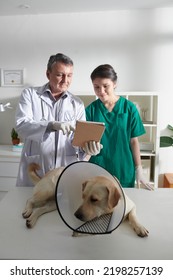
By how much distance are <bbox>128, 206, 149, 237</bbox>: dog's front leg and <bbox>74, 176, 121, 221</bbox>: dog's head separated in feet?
0.38

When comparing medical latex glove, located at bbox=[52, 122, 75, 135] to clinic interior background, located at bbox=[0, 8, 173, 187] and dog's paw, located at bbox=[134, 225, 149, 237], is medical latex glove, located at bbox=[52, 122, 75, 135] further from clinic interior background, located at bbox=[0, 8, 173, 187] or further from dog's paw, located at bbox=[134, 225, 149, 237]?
clinic interior background, located at bbox=[0, 8, 173, 187]

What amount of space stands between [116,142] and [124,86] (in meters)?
1.50

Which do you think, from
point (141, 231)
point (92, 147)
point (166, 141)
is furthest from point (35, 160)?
point (166, 141)

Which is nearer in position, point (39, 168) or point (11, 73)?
point (39, 168)

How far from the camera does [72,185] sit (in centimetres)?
92

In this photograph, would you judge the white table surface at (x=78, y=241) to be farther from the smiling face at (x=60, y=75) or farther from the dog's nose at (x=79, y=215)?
the smiling face at (x=60, y=75)

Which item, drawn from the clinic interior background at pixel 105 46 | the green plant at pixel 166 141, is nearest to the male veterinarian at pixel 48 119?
the clinic interior background at pixel 105 46

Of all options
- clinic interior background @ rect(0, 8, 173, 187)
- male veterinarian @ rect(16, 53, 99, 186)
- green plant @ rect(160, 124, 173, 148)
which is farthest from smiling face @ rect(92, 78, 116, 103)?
green plant @ rect(160, 124, 173, 148)

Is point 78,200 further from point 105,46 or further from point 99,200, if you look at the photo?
point 105,46

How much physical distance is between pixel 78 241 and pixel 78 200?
0.15 metres

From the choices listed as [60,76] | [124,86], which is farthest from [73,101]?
[124,86]

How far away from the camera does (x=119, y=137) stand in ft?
5.26

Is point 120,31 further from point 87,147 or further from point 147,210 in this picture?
point 147,210

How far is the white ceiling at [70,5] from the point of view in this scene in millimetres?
2561
